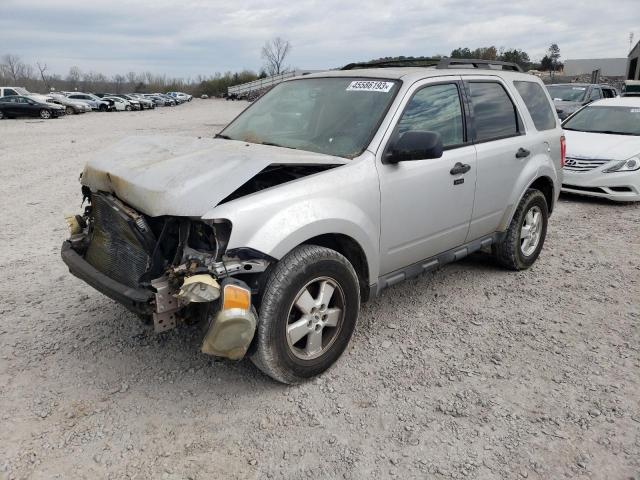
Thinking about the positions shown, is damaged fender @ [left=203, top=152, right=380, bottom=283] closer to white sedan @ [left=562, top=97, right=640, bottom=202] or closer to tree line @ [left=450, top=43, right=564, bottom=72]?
white sedan @ [left=562, top=97, right=640, bottom=202]

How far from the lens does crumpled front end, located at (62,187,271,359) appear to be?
258 cm

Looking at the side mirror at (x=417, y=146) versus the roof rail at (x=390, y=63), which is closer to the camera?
the side mirror at (x=417, y=146)

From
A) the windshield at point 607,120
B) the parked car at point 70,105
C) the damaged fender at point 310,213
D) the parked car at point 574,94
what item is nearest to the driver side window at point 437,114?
the damaged fender at point 310,213

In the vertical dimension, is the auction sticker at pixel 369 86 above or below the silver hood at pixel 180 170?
above

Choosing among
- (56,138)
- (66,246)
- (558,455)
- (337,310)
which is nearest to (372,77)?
(337,310)

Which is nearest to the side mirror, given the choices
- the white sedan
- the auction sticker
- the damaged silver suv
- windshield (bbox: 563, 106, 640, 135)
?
the damaged silver suv

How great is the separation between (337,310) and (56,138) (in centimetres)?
1713

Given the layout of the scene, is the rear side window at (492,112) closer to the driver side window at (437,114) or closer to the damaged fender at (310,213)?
the driver side window at (437,114)

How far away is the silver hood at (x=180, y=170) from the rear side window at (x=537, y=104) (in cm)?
262

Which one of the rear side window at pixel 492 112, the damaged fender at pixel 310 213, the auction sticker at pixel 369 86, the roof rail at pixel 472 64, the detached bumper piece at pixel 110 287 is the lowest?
the detached bumper piece at pixel 110 287

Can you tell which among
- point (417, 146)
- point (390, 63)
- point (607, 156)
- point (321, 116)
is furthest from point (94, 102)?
point (417, 146)

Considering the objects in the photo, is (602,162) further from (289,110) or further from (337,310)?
(337,310)

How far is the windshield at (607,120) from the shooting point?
887cm

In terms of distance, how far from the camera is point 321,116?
377 centimetres
